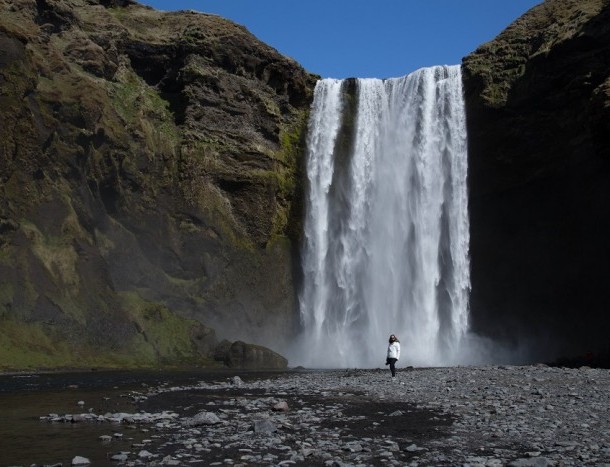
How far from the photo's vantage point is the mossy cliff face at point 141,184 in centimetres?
4091

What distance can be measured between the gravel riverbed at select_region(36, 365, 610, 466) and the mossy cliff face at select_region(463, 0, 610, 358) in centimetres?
2942

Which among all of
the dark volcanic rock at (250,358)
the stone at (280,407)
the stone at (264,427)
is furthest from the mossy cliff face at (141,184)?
the stone at (264,427)

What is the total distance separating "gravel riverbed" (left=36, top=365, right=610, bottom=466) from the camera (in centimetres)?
1072

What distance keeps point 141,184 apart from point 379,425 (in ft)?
128

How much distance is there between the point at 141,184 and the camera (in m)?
49.8

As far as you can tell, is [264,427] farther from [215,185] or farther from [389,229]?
[215,185]

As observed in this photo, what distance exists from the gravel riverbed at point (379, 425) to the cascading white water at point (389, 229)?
1078 inches

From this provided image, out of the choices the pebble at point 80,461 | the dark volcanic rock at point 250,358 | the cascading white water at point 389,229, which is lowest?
the pebble at point 80,461

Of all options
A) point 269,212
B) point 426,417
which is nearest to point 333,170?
point 269,212

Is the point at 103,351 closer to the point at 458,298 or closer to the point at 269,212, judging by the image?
the point at 269,212

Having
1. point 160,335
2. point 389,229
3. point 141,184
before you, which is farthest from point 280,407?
point 389,229

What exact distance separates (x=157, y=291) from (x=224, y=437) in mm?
35894

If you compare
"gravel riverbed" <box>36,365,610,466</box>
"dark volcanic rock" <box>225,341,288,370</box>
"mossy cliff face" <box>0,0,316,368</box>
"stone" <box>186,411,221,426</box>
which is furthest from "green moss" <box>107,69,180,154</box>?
"stone" <box>186,411,221,426</box>

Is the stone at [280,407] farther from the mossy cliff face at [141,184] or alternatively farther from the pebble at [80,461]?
the mossy cliff face at [141,184]
